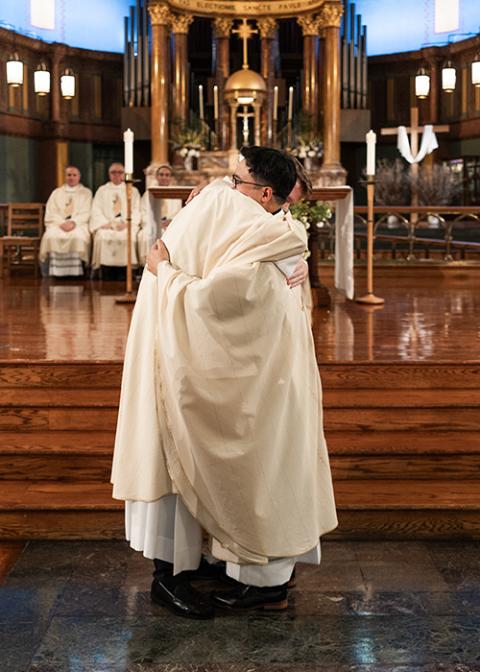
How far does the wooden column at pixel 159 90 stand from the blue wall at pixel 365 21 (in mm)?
2066

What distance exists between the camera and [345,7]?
16688 millimetres

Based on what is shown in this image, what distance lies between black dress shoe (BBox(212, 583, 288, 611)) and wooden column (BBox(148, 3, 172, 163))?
1289 centimetres

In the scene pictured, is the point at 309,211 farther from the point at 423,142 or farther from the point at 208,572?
the point at 423,142

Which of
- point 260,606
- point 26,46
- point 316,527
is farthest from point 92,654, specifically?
point 26,46

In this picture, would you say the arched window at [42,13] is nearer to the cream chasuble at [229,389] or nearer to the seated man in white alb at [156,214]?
the seated man in white alb at [156,214]

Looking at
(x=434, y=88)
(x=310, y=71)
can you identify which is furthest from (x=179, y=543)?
(x=434, y=88)

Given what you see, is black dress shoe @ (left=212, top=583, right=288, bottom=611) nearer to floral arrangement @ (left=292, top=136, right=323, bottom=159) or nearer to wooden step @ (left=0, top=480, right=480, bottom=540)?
wooden step @ (left=0, top=480, right=480, bottom=540)

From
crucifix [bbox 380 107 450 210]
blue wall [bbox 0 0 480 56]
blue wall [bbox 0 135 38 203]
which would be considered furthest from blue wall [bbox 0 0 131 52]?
crucifix [bbox 380 107 450 210]

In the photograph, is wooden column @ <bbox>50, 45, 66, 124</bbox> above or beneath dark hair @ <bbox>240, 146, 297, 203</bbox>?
above

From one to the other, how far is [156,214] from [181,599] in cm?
630

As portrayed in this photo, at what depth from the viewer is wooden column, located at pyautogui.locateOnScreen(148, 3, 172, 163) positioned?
1548cm

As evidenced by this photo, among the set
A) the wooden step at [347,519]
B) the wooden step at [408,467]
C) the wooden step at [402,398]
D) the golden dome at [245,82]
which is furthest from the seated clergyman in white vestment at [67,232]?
the wooden step at [347,519]

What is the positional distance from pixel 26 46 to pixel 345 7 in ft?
17.8

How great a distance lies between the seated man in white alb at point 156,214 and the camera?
8883mm
